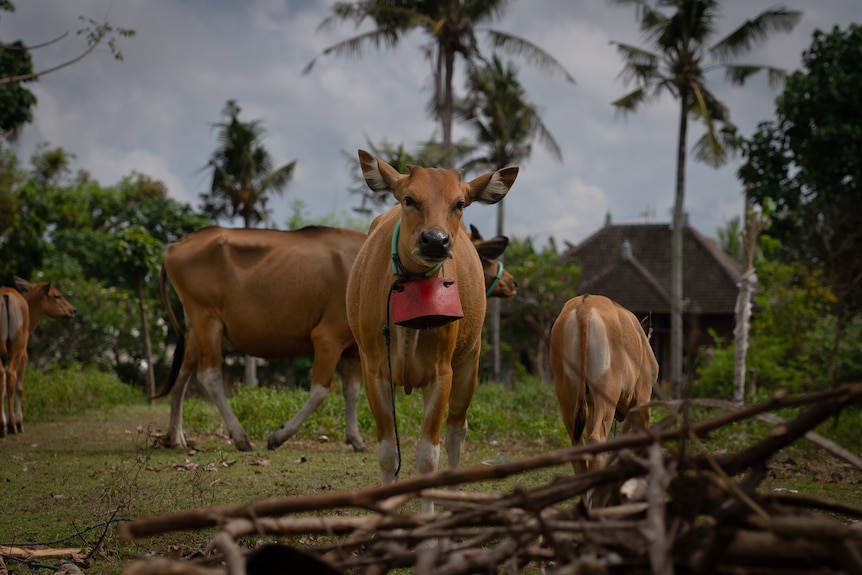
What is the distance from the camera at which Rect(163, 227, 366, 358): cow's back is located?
9.92 meters

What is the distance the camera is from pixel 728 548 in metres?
2.20

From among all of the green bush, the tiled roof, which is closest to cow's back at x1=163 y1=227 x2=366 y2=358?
the green bush

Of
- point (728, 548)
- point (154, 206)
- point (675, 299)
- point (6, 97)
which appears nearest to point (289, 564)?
point (728, 548)

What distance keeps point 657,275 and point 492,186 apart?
33063 millimetres

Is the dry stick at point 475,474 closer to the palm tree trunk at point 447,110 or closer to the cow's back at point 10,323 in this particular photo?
the cow's back at point 10,323

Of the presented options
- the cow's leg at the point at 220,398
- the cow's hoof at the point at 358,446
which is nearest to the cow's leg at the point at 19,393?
the cow's leg at the point at 220,398

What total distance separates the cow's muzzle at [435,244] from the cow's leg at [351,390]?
5.42m

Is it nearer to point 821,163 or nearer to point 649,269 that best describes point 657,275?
point 649,269

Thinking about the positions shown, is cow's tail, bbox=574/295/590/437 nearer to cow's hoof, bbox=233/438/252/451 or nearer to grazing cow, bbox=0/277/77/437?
cow's hoof, bbox=233/438/252/451

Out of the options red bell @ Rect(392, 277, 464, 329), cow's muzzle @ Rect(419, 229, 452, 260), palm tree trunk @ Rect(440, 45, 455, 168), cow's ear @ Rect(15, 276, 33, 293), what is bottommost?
red bell @ Rect(392, 277, 464, 329)

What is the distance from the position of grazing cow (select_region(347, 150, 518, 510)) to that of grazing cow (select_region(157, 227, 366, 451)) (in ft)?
13.1

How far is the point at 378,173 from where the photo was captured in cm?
563

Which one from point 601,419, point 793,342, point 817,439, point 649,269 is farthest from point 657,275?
point 817,439

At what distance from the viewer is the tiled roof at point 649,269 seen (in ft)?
114
